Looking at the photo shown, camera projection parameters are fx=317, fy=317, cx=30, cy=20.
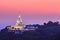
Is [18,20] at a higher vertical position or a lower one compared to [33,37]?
higher

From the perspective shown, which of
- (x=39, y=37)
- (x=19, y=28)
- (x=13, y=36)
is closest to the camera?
(x=39, y=37)

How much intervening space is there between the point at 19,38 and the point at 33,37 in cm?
452

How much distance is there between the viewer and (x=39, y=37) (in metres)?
95.7

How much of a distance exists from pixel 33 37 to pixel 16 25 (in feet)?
122

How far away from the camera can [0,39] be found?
10169cm

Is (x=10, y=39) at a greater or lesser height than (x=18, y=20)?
lesser

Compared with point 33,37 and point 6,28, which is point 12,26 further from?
point 33,37

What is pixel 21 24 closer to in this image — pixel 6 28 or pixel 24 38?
pixel 6 28

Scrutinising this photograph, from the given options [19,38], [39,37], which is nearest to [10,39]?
[19,38]

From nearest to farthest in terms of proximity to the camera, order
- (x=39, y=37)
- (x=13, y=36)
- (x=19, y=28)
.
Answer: (x=39, y=37) → (x=13, y=36) → (x=19, y=28)

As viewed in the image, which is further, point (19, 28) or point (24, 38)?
point (19, 28)

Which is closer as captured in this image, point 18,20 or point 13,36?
point 13,36

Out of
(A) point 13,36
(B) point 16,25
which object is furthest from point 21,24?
(A) point 13,36

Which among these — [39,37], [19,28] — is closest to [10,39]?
[39,37]
